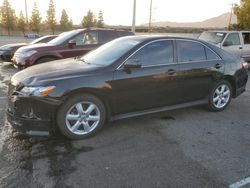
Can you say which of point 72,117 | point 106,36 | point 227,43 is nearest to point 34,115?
point 72,117

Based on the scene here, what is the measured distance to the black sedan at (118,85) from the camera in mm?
3969

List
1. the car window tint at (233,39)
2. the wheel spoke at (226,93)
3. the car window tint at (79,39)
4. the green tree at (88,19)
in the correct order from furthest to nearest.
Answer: the green tree at (88,19) → the car window tint at (233,39) → the car window tint at (79,39) → the wheel spoke at (226,93)

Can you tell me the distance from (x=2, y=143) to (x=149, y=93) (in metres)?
2.40

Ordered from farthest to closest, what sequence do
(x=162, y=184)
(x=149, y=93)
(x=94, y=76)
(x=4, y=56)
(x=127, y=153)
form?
(x=4, y=56) < (x=149, y=93) < (x=94, y=76) < (x=127, y=153) < (x=162, y=184)

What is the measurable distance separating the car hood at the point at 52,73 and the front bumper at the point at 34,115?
0.27 meters

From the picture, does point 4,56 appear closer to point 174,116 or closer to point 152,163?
point 174,116

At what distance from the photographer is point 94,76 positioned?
4.26m

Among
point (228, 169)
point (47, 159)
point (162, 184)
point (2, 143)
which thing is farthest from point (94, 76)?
point (228, 169)

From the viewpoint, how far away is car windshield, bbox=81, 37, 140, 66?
4.67 m

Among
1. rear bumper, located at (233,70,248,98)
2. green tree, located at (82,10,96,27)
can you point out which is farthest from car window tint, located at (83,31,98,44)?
green tree, located at (82,10,96,27)

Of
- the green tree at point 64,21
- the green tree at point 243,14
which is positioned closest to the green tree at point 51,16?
the green tree at point 64,21

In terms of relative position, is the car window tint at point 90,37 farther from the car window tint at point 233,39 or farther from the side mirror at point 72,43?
the car window tint at point 233,39

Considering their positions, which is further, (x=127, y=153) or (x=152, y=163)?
(x=127, y=153)

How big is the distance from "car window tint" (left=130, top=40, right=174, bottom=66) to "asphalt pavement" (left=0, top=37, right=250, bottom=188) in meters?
1.09
